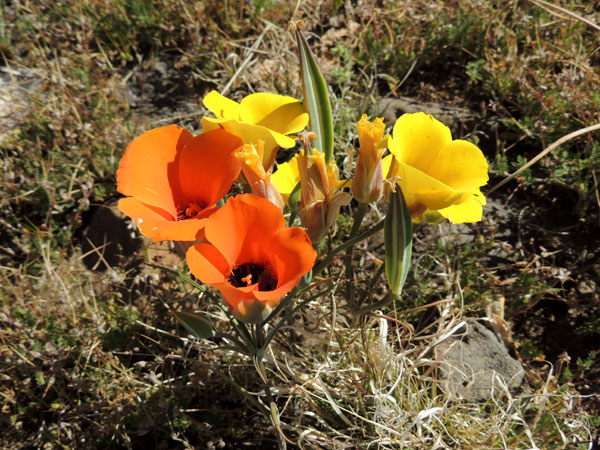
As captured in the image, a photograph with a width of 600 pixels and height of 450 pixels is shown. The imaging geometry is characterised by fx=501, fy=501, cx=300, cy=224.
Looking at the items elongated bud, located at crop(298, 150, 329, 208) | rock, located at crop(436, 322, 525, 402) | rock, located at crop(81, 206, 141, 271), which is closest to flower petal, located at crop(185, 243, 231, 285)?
elongated bud, located at crop(298, 150, 329, 208)

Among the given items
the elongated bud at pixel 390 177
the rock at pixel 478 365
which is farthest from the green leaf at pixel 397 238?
the rock at pixel 478 365

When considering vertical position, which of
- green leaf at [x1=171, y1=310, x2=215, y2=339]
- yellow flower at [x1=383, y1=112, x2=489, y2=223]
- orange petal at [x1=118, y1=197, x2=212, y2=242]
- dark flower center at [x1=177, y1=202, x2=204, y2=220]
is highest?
yellow flower at [x1=383, y1=112, x2=489, y2=223]

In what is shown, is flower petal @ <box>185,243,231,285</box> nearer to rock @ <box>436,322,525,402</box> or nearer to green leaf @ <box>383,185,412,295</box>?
green leaf @ <box>383,185,412,295</box>

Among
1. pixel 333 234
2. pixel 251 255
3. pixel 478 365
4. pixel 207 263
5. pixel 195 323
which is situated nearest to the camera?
pixel 207 263

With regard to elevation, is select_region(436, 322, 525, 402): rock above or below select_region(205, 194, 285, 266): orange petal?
below

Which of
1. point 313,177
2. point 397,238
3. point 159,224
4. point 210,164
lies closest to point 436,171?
point 397,238

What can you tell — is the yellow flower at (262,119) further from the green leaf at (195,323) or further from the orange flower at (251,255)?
the green leaf at (195,323)

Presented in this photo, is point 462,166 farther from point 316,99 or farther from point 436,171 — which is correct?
point 316,99
